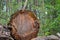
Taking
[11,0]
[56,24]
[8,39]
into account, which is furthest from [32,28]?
[11,0]

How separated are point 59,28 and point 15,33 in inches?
75.2

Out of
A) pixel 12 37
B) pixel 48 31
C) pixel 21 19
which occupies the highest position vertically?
pixel 21 19

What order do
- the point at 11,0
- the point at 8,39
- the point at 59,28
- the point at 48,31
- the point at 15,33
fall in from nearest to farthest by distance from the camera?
the point at 8,39 < the point at 15,33 < the point at 59,28 < the point at 48,31 < the point at 11,0

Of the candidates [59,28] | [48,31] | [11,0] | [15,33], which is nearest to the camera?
[15,33]

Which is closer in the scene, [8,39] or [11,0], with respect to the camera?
[8,39]

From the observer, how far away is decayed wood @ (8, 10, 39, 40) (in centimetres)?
361

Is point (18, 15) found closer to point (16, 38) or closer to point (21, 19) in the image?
point (21, 19)

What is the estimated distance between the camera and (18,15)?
12.3ft

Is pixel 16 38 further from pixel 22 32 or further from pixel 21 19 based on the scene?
pixel 21 19

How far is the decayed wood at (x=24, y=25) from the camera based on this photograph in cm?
361

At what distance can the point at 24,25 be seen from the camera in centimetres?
370

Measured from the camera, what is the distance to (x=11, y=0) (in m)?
9.16

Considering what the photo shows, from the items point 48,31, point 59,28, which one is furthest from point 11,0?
point 59,28

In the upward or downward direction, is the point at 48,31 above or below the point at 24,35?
below
